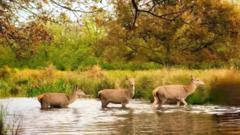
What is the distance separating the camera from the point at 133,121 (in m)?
17.2

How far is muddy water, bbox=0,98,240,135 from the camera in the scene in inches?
571

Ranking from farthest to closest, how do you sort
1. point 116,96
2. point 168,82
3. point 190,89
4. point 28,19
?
point 168,82
point 190,89
point 116,96
point 28,19

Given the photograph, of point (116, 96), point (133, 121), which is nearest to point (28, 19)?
point (133, 121)

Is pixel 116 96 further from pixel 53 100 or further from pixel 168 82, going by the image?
pixel 168 82

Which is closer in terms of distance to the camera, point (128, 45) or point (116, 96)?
point (116, 96)

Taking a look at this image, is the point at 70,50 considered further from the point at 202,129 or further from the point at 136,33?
the point at 202,129

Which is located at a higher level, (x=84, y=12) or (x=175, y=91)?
(x=84, y=12)

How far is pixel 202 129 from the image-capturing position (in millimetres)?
14609

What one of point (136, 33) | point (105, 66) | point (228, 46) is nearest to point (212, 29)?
point (228, 46)

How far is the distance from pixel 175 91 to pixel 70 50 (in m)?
63.9

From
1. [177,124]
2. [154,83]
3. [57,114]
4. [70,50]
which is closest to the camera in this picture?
[177,124]

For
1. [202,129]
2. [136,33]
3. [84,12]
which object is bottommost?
[202,129]

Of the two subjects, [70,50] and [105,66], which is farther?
[70,50]

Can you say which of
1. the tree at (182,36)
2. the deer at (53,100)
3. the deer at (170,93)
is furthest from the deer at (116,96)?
the tree at (182,36)
